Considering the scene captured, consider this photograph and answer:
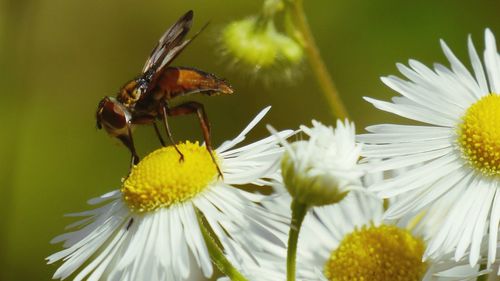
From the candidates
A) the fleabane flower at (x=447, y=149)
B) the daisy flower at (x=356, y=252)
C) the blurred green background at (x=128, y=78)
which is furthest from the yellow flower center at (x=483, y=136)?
the blurred green background at (x=128, y=78)

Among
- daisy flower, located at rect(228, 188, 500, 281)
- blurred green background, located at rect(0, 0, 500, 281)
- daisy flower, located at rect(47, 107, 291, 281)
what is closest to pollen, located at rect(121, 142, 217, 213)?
→ daisy flower, located at rect(47, 107, 291, 281)

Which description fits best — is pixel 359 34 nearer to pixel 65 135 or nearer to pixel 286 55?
pixel 65 135

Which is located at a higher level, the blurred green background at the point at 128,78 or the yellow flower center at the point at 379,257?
the blurred green background at the point at 128,78

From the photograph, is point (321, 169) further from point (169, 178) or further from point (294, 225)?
point (169, 178)

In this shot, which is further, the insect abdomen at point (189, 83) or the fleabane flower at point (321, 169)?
the insect abdomen at point (189, 83)

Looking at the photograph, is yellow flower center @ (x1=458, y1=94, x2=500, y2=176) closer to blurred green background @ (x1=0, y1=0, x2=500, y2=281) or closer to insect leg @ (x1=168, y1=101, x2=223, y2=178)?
insect leg @ (x1=168, y1=101, x2=223, y2=178)

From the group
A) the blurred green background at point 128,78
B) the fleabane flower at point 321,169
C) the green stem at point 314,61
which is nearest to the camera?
the fleabane flower at point 321,169

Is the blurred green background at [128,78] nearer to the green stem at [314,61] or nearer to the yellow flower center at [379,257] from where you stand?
the green stem at [314,61]
